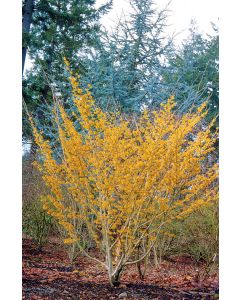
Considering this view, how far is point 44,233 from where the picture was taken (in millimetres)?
5277

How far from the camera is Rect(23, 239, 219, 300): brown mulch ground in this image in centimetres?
332

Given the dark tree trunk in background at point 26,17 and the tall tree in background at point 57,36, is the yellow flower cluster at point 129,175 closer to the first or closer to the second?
the tall tree in background at point 57,36

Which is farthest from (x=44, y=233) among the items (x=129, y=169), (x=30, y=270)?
(x=129, y=169)

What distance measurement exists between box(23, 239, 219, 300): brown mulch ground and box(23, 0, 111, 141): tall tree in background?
1.55m

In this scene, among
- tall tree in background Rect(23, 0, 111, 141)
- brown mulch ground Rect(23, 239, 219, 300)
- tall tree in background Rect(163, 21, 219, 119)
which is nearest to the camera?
brown mulch ground Rect(23, 239, 219, 300)

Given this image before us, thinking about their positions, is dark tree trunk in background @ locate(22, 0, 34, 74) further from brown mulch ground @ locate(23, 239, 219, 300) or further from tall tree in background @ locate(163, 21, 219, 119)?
brown mulch ground @ locate(23, 239, 219, 300)

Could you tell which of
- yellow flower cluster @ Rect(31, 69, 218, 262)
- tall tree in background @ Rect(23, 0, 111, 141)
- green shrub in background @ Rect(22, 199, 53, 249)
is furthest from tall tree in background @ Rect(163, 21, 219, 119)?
green shrub in background @ Rect(22, 199, 53, 249)

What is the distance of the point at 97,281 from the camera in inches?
145

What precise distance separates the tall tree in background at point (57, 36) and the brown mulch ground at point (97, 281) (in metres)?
1.55

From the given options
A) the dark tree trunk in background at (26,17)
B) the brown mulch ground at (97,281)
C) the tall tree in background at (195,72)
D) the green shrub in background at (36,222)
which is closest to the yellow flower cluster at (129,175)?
the brown mulch ground at (97,281)

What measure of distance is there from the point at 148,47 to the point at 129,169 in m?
2.18

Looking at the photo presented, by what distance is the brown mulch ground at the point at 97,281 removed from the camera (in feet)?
10.9

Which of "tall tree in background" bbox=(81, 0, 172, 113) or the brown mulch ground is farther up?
"tall tree in background" bbox=(81, 0, 172, 113)
